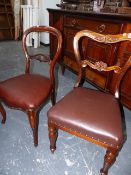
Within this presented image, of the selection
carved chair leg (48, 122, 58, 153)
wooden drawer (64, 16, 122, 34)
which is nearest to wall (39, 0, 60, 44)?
wooden drawer (64, 16, 122, 34)

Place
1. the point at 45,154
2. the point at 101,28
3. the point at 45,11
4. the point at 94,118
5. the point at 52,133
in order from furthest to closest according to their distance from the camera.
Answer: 1. the point at 45,11
2. the point at 101,28
3. the point at 45,154
4. the point at 52,133
5. the point at 94,118

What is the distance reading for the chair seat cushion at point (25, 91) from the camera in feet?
3.63

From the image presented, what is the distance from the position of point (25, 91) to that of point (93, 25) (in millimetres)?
957

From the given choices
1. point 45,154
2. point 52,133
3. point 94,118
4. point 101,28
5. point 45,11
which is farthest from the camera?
point 45,11

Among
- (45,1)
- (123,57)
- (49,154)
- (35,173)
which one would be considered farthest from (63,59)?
(45,1)

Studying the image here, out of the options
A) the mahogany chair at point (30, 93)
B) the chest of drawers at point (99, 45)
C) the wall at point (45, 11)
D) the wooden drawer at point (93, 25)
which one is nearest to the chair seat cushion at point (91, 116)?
the mahogany chair at point (30, 93)

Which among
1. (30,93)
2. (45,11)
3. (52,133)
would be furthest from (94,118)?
(45,11)

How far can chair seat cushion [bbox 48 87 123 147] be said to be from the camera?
882 millimetres

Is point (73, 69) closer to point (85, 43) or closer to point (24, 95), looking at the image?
point (85, 43)

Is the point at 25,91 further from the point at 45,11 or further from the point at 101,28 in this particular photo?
the point at 45,11

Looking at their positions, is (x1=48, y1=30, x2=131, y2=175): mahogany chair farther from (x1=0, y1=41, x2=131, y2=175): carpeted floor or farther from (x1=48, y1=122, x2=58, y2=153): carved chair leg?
(x1=0, y1=41, x2=131, y2=175): carpeted floor

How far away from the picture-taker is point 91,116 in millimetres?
956

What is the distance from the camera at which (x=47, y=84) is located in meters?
1.30

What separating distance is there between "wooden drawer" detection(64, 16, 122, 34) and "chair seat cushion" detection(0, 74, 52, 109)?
0.71 m
